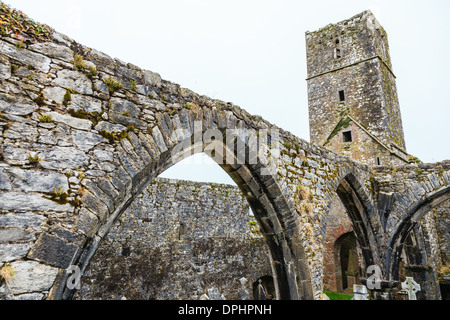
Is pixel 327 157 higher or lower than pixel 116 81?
higher

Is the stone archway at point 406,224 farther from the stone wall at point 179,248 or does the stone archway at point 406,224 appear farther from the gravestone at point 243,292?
the gravestone at point 243,292

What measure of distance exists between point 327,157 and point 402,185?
310 cm

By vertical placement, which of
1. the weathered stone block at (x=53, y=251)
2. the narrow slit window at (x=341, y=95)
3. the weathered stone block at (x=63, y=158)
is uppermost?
the narrow slit window at (x=341, y=95)

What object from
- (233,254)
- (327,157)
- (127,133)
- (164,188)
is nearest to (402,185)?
(327,157)

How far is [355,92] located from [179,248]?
11.6m

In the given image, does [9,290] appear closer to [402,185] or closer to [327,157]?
[327,157]

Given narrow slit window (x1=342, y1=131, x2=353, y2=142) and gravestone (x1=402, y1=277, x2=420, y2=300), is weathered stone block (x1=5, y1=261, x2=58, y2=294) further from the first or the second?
narrow slit window (x1=342, y1=131, x2=353, y2=142)

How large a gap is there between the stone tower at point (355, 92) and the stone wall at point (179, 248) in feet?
20.5

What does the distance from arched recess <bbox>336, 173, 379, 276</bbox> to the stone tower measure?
15.8ft

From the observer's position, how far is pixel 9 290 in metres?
2.22

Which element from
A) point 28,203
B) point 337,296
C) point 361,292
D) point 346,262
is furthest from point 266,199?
point 346,262

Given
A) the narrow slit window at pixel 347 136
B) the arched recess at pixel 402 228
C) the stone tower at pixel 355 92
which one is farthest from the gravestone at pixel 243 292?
the narrow slit window at pixel 347 136

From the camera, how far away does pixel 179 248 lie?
9.06 metres

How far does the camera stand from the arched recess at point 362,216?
755cm
